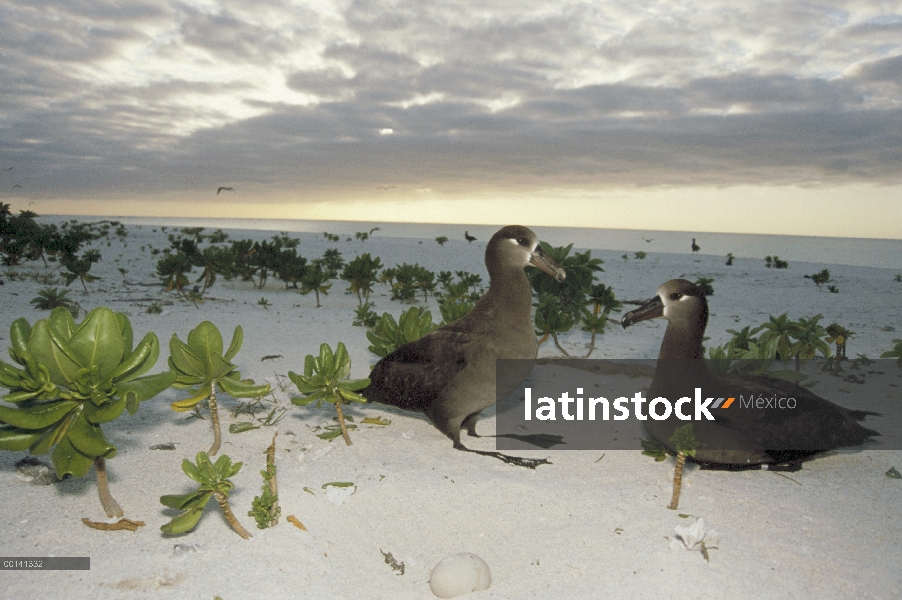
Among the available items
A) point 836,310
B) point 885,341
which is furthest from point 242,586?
point 836,310

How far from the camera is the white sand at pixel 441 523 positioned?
2.26 metres

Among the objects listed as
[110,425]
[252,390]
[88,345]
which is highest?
[88,345]

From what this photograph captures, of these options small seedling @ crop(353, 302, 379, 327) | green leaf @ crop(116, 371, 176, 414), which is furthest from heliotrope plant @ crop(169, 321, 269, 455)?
small seedling @ crop(353, 302, 379, 327)

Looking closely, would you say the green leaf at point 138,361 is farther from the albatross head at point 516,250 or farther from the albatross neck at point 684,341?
the albatross neck at point 684,341

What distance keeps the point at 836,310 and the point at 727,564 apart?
436 inches

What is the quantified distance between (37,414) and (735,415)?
11.7 ft

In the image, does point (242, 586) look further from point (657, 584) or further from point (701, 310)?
point (701, 310)

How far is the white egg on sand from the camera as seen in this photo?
2178mm

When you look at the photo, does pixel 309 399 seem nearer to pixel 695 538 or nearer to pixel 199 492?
pixel 199 492

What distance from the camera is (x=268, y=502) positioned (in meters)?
2.45

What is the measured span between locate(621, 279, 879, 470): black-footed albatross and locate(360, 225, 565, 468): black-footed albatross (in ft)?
2.86

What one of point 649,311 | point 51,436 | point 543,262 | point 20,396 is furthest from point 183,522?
point 649,311

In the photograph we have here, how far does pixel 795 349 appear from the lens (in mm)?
5332

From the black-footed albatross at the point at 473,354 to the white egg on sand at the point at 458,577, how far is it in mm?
1324
